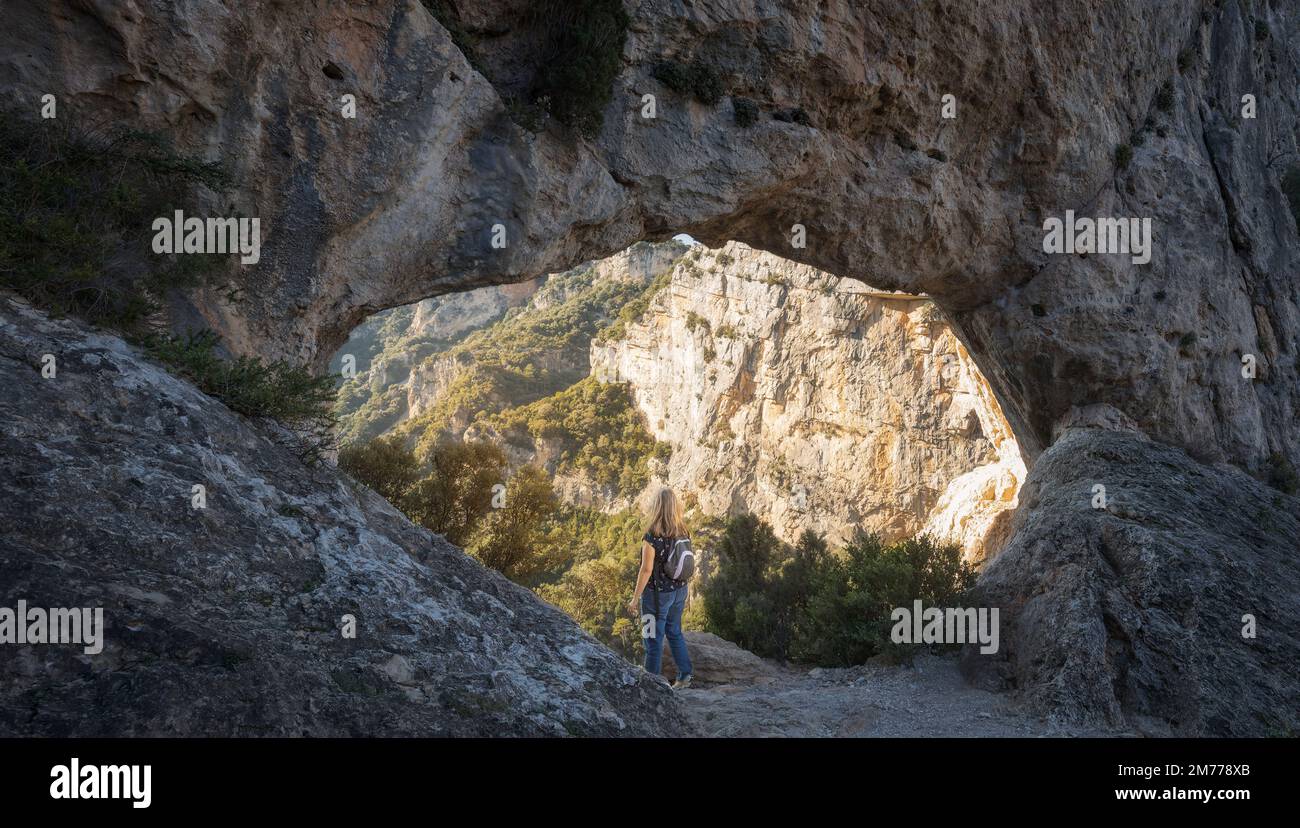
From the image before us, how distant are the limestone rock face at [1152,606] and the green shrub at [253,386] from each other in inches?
265

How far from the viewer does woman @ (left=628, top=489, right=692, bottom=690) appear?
6.88 metres

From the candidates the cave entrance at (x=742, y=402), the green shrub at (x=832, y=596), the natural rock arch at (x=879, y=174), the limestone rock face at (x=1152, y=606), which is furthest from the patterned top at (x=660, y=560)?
the cave entrance at (x=742, y=402)

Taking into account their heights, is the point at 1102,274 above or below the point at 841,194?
below

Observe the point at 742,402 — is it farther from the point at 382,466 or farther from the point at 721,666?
the point at 721,666

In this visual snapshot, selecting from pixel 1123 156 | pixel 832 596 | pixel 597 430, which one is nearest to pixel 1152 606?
pixel 832 596

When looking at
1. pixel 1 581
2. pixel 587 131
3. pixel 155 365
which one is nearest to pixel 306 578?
pixel 1 581

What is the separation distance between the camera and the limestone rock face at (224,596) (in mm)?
3234

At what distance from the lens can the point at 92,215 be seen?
5613 millimetres

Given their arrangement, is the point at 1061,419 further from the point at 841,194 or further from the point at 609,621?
the point at 609,621

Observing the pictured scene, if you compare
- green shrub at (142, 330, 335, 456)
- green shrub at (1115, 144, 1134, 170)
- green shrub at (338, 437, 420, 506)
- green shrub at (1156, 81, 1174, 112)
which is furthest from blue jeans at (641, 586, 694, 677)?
green shrub at (1156, 81, 1174, 112)

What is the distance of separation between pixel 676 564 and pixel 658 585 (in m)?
0.30
